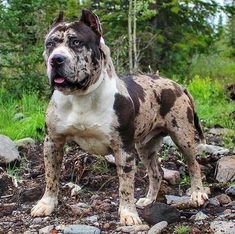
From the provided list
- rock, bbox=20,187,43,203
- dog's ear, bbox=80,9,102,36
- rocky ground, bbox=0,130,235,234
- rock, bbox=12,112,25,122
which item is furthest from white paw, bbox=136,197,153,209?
rock, bbox=12,112,25,122

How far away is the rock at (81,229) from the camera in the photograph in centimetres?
482

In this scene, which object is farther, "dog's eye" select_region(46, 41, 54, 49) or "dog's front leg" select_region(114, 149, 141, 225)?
"dog's front leg" select_region(114, 149, 141, 225)

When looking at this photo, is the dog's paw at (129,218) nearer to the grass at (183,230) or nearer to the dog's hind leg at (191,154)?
the grass at (183,230)

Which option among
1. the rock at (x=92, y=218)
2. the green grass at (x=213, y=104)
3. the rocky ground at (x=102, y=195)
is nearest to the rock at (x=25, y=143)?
the rocky ground at (x=102, y=195)

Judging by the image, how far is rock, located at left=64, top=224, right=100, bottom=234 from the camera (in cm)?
482

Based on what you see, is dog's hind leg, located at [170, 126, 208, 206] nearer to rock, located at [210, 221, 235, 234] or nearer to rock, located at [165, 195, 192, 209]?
rock, located at [165, 195, 192, 209]

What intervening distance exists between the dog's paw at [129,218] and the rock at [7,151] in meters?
2.00

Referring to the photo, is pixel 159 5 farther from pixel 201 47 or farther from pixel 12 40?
pixel 12 40

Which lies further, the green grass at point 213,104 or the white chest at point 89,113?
the green grass at point 213,104

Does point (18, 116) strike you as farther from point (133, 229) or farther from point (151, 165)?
point (133, 229)

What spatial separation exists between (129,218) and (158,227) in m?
0.28

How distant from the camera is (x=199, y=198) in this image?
19.0 feet

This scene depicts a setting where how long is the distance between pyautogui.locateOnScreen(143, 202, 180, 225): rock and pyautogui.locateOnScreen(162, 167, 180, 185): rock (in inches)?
51.5

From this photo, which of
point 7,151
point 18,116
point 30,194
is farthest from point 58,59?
point 18,116
